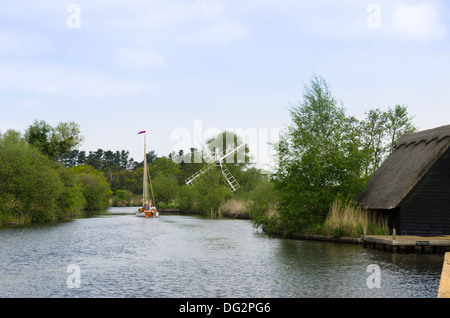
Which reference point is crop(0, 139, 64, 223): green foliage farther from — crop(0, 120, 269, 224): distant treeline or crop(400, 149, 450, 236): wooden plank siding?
crop(400, 149, 450, 236): wooden plank siding

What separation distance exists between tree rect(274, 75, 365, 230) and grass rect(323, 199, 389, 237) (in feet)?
3.85

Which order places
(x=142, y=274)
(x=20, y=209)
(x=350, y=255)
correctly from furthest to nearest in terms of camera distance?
(x=20, y=209)
(x=350, y=255)
(x=142, y=274)

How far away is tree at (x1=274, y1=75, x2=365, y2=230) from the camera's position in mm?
30422

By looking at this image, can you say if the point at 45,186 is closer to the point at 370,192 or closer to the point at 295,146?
the point at 295,146

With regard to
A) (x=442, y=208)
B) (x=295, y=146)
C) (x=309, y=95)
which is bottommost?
(x=442, y=208)

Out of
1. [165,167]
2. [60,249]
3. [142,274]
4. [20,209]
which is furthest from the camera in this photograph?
[165,167]

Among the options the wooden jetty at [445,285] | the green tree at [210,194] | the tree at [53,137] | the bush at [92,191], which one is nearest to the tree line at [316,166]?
the wooden jetty at [445,285]

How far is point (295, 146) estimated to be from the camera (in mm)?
32031

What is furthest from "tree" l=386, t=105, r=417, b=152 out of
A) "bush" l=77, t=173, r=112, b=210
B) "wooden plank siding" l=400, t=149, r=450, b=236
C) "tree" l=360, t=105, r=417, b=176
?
"bush" l=77, t=173, r=112, b=210

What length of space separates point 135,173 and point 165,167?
386 inches

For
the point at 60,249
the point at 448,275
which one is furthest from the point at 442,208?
the point at 60,249

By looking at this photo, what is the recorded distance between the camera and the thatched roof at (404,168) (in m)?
25.7

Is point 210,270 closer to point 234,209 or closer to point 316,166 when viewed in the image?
point 316,166

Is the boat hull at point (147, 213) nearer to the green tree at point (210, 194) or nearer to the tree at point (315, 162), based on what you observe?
the green tree at point (210, 194)
